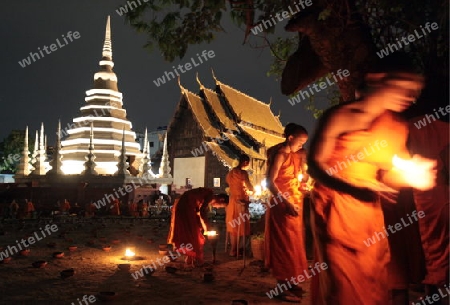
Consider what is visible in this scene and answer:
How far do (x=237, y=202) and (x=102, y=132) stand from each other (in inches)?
744

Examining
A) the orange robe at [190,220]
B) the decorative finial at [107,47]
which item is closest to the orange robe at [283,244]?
the orange robe at [190,220]

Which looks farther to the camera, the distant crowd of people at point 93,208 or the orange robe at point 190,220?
the distant crowd of people at point 93,208

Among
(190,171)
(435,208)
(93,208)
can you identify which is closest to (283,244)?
(435,208)

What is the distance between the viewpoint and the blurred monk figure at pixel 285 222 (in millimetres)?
4730

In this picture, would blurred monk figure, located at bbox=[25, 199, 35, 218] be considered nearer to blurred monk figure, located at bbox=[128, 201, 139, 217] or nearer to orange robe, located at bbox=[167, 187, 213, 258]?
blurred monk figure, located at bbox=[128, 201, 139, 217]

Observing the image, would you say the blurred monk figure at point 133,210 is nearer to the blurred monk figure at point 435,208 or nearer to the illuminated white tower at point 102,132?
the illuminated white tower at point 102,132

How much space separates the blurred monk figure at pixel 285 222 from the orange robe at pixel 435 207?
4.35ft

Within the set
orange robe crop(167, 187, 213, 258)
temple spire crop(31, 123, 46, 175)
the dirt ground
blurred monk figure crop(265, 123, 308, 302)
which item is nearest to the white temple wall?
temple spire crop(31, 123, 46, 175)

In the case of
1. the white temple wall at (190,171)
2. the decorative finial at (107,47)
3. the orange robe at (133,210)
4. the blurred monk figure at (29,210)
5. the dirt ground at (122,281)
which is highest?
the decorative finial at (107,47)

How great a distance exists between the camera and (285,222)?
481 centimetres

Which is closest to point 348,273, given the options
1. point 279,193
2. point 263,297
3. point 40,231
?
point 279,193

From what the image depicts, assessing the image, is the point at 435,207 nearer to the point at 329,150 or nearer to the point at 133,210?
the point at 329,150

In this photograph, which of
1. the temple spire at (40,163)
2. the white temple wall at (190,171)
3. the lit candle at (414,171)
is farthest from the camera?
the white temple wall at (190,171)

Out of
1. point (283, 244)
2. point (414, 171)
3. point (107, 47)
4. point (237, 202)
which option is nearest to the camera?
point (414, 171)
